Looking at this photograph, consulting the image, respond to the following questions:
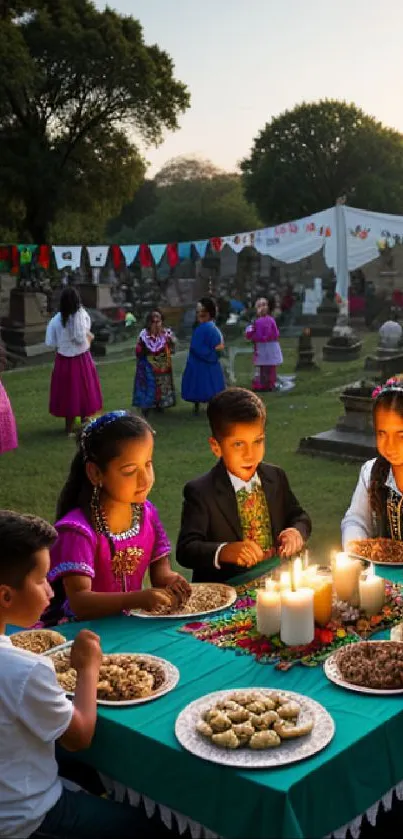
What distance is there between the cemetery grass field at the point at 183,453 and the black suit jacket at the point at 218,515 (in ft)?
7.98

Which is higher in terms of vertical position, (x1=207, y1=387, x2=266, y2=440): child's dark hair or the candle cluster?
(x1=207, y1=387, x2=266, y2=440): child's dark hair

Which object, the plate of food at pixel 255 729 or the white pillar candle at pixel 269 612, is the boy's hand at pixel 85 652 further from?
the white pillar candle at pixel 269 612

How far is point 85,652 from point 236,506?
1.48 meters

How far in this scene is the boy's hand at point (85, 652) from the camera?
247 centimetres

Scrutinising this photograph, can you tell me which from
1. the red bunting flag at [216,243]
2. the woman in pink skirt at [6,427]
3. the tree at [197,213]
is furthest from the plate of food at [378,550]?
the tree at [197,213]

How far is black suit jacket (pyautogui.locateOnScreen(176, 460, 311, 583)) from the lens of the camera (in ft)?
12.2

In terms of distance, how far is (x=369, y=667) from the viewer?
2.46m

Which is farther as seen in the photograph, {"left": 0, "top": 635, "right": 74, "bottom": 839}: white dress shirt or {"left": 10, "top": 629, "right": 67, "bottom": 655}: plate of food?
{"left": 10, "top": 629, "right": 67, "bottom": 655}: plate of food

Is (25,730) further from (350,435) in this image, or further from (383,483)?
(350,435)

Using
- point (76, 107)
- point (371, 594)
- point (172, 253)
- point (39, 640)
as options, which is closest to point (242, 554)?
point (371, 594)

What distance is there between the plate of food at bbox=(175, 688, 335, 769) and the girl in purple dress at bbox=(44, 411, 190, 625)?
2.56ft

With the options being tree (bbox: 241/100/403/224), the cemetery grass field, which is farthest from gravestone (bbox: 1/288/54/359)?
tree (bbox: 241/100/403/224)

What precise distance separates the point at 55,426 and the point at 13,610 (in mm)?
10180

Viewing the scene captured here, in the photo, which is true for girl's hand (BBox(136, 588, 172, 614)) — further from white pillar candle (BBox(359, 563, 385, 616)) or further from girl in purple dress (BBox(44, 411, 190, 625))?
white pillar candle (BBox(359, 563, 385, 616))
